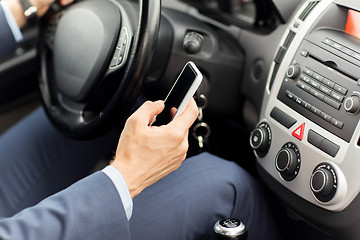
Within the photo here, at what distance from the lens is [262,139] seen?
0.90m

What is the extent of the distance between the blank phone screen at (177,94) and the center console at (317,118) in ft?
0.62

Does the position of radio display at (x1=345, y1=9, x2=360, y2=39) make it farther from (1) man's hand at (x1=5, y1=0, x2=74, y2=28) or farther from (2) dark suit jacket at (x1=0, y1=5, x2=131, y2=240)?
(1) man's hand at (x1=5, y1=0, x2=74, y2=28)

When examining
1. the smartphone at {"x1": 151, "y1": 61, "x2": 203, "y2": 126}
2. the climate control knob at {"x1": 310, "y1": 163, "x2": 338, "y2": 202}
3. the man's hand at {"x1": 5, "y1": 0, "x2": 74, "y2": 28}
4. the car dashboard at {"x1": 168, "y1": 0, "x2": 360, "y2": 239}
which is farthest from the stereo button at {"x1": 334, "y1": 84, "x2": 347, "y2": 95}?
the man's hand at {"x1": 5, "y1": 0, "x2": 74, "y2": 28}

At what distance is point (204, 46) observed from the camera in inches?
41.2

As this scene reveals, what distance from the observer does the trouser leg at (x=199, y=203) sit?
81 centimetres

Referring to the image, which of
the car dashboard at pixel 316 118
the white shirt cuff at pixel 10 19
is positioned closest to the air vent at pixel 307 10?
the car dashboard at pixel 316 118

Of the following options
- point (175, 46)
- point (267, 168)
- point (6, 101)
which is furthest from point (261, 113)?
point (6, 101)

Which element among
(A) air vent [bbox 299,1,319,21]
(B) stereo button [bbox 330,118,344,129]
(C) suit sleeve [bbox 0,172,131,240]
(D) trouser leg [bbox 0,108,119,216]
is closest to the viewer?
(C) suit sleeve [bbox 0,172,131,240]

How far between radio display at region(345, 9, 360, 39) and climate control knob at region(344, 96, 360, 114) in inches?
4.9

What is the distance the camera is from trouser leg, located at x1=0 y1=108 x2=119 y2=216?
1.02 meters

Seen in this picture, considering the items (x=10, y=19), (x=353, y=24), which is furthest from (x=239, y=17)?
(x=10, y=19)

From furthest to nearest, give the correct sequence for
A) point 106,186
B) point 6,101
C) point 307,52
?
point 6,101
point 307,52
point 106,186

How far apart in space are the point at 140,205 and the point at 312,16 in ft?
1.45

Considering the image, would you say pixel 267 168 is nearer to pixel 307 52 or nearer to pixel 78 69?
pixel 307 52
